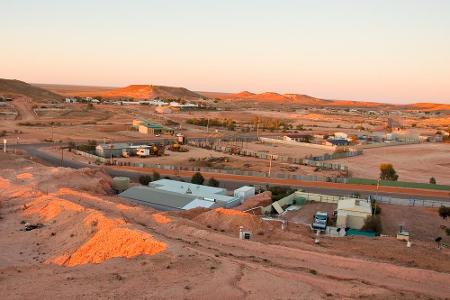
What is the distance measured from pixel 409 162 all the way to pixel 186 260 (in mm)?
52737

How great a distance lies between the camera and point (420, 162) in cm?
6341

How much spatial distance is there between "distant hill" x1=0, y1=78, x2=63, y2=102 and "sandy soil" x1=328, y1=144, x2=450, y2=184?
94513 mm

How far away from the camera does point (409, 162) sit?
6322 centimetres

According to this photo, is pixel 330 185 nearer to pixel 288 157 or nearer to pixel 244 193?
pixel 244 193

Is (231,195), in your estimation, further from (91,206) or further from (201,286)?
(201,286)

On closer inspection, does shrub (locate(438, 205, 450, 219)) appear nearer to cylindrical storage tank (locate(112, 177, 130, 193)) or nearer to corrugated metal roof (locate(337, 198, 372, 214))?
corrugated metal roof (locate(337, 198, 372, 214))

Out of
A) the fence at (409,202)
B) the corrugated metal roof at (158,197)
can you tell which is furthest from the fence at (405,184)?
the corrugated metal roof at (158,197)

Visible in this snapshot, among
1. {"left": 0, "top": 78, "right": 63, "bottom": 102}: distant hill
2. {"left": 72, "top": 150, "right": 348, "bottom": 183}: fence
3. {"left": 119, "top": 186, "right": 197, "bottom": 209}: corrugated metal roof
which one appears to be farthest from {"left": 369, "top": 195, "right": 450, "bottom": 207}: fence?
{"left": 0, "top": 78, "right": 63, "bottom": 102}: distant hill

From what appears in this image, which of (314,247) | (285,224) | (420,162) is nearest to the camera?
(314,247)

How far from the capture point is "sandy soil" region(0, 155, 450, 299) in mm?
14242

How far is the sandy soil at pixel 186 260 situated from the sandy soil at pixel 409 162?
29744mm

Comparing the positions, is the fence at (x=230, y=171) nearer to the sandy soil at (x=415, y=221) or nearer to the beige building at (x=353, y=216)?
the sandy soil at (x=415, y=221)

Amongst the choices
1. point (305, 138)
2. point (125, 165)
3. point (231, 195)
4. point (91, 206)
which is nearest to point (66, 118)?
point (305, 138)

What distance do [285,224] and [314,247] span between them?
18.1ft
